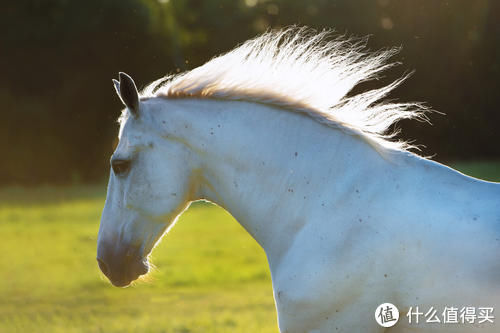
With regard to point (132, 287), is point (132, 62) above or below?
above

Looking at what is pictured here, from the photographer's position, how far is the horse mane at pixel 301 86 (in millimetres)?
3615

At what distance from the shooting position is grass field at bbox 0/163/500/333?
789 cm

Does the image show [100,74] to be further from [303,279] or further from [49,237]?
[303,279]

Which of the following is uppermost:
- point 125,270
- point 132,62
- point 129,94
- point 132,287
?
point 132,62

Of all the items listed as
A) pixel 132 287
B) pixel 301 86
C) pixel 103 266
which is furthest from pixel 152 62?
pixel 301 86

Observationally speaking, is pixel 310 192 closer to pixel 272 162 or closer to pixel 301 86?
pixel 272 162

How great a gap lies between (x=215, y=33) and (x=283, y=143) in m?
24.8

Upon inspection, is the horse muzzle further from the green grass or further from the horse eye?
the horse eye

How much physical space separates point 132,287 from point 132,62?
55.5ft

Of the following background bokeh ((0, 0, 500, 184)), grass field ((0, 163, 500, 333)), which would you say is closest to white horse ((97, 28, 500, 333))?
grass field ((0, 163, 500, 333))

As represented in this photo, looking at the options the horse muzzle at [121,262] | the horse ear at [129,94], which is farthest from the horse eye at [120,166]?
the horse muzzle at [121,262]

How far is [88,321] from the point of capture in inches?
318

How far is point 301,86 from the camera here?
365cm

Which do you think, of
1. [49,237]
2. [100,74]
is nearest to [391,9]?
[100,74]
